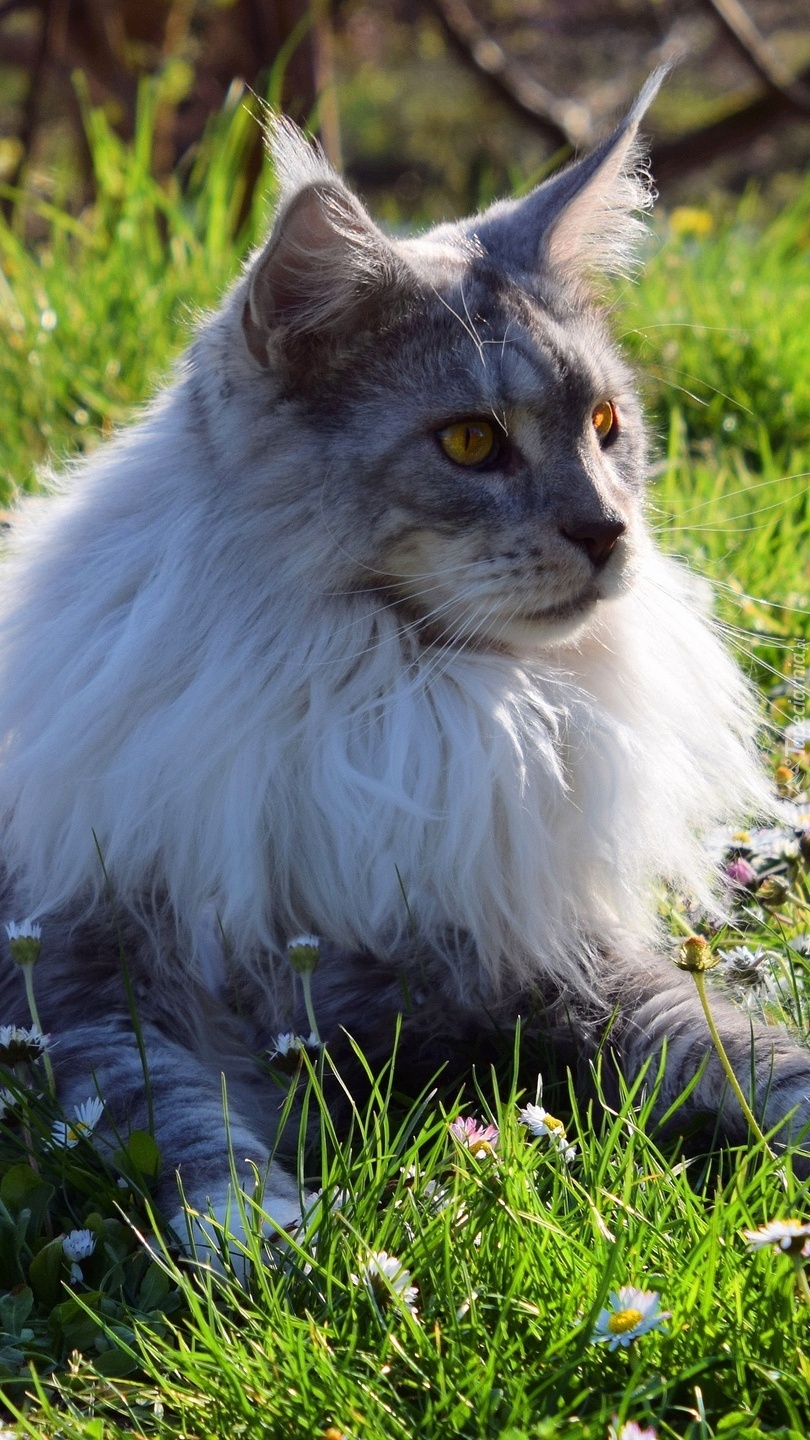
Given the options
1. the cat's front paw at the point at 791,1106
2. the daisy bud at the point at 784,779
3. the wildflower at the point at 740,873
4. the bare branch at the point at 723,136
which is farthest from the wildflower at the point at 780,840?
the bare branch at the point at 723,136

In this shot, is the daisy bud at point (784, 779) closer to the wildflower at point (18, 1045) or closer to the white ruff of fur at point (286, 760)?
the white ruff of fur at point (286, 760)

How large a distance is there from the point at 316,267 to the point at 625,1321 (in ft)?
4.57

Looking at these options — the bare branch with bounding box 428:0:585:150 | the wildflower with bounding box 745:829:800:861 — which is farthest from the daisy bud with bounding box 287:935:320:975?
the bare branch with bounding box 428:0:585:150

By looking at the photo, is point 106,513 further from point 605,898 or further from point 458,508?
point 605,898

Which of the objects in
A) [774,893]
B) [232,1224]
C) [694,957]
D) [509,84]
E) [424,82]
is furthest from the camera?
[424,82]

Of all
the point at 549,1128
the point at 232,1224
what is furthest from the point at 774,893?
the point at 232,1224

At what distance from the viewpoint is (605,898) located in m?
2.10

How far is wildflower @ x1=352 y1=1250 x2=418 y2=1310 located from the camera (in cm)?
140

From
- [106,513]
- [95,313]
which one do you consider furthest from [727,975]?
[95,313]

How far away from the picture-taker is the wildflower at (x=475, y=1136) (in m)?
1.61

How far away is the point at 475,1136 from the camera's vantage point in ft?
5.42

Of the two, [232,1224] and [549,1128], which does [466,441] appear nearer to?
[549,1128]

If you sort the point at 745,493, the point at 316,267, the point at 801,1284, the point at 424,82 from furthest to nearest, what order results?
the point at 424,82
the point at 745,493
the point at 316,267
the point at 801,1284

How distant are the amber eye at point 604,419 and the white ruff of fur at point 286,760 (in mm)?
418
